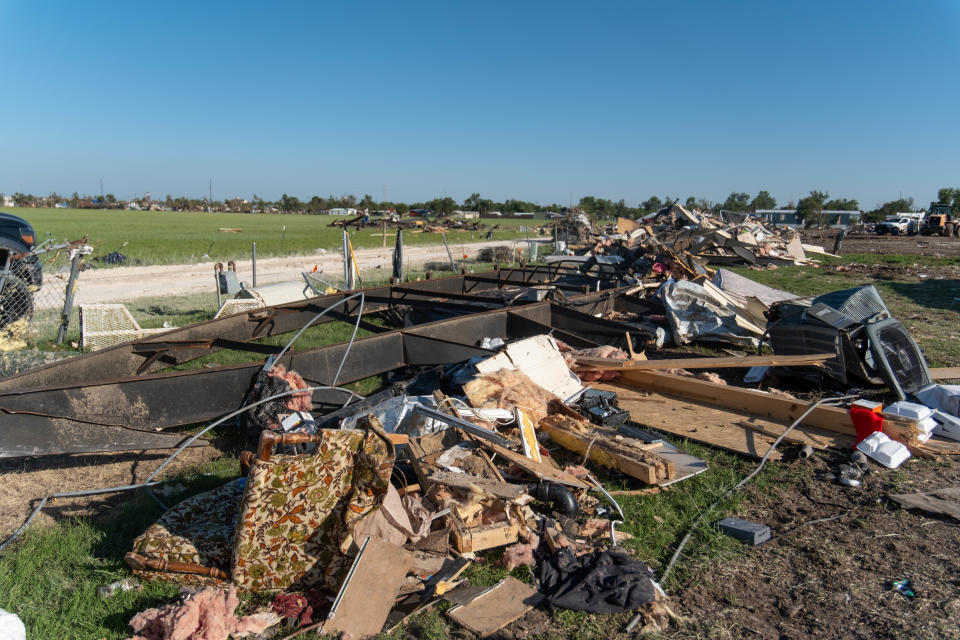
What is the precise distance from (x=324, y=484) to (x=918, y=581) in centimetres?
344

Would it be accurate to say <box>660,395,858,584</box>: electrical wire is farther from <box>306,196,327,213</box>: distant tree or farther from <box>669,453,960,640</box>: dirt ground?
<box>306,196,327,213</box>: distant tree

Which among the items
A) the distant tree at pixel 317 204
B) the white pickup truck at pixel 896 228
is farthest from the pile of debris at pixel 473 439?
the distant tree at pixel 317 204

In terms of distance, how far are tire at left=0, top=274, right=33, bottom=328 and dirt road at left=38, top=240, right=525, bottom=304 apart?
492cm

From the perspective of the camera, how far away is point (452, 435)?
187 inches

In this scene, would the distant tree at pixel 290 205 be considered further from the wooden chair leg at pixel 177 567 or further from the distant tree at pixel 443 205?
the wooden chair leg at pixel 177 567

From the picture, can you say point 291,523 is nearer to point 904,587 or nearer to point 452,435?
point 452,435

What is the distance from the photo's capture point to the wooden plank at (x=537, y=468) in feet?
13.8

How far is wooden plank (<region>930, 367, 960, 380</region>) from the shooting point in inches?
266

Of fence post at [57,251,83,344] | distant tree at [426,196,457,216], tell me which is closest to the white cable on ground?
fence post at [57,251,83,344]

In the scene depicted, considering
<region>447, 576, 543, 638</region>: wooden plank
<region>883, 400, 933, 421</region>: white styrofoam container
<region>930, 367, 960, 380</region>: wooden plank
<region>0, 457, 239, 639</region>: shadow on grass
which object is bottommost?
<region>0, 457, 239, 639</region>: shadow on grass

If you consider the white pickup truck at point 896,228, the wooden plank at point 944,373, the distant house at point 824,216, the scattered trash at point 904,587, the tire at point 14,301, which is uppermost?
the distant house at point 824,216

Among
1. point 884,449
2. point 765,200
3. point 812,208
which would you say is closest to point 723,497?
point 884,449

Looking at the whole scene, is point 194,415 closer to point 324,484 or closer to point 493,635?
point 324,484

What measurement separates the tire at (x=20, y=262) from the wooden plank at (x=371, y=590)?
7759 mm
